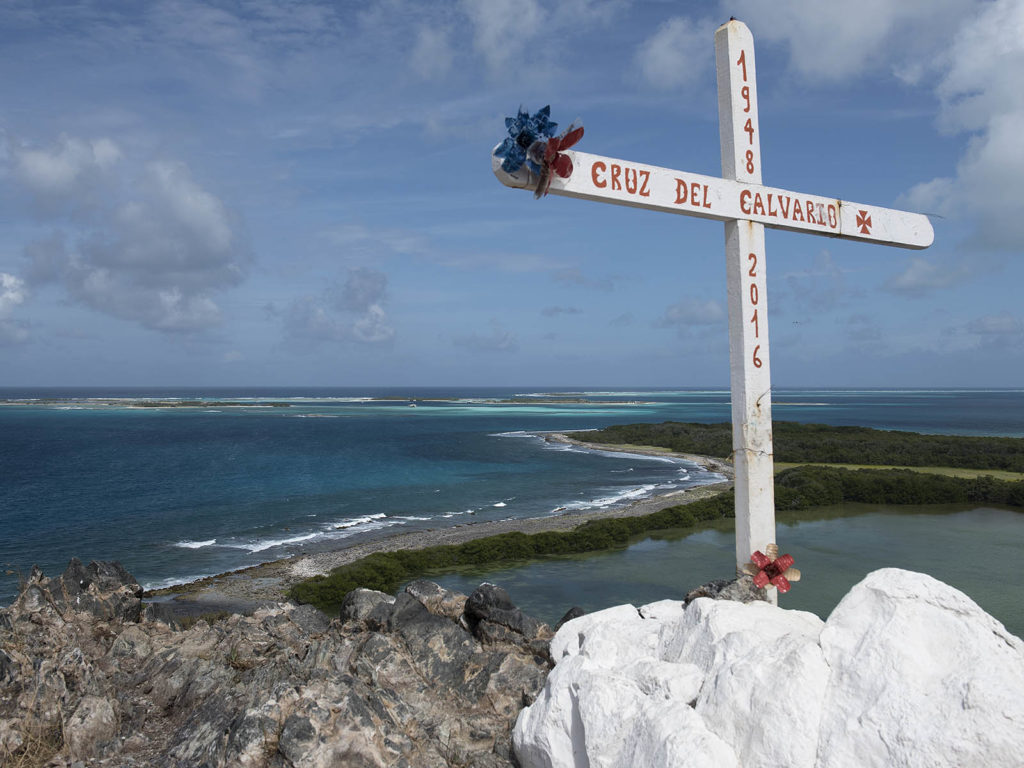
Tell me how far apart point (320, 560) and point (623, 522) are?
11.0 metres

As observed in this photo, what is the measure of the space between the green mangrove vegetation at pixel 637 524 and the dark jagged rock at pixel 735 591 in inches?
568

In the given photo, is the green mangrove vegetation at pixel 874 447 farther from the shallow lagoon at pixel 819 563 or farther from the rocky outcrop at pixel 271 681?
→ the rocky outcrop at pixel 271 681

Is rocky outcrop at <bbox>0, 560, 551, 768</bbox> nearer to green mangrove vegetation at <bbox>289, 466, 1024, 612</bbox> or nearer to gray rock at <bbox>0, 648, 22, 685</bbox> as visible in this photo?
gray rock at <bbox>0, 648, 22, 685</bbox>

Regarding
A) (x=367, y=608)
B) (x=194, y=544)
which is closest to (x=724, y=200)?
(x=367, y=608)

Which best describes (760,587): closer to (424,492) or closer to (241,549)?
(241,549)

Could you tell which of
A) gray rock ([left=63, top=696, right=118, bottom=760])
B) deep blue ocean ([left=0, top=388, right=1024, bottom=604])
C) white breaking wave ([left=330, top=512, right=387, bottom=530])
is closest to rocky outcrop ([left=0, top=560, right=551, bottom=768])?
gray rock ([left=63, top=696, right=118, bottom=760])

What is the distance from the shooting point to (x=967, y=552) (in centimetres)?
1947

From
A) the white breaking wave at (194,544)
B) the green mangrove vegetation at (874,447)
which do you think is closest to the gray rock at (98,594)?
the white breaking wave at (194,544)

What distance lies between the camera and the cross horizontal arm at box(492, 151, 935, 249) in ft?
14.0

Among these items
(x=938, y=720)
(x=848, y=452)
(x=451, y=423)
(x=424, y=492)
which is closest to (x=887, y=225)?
(x=938, y=720)

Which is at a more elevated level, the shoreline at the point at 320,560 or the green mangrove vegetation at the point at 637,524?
the green mangrove vegetation at the point at 637,524

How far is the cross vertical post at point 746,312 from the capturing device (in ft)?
16.5

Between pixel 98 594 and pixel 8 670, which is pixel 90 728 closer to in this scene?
pixel 8 670

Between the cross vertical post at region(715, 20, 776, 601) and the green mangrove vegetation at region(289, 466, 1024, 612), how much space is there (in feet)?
48.3
